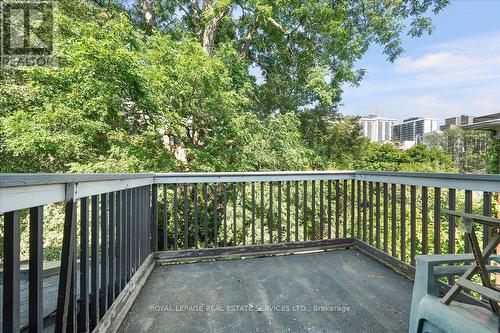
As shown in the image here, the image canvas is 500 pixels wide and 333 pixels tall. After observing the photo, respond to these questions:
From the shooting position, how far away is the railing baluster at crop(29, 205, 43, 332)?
2.82 ft

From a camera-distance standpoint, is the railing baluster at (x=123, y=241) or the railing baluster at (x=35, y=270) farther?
the railing baluster at (x=123, y=241)

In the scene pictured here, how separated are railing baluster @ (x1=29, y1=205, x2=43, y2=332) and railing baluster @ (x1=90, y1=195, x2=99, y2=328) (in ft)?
1.40

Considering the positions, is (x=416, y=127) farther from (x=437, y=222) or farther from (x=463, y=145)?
(x=437, y=222)

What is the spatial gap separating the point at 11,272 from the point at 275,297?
1662 mm

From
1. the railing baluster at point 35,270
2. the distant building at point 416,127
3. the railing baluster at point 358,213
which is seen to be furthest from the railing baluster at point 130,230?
the distant building at point 416,127

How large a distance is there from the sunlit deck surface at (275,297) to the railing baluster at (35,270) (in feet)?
2.90

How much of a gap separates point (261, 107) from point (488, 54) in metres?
11.7

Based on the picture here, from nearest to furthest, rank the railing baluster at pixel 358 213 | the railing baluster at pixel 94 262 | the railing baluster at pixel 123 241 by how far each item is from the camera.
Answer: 1. the railing baluster at pixel 94 262
2. the railing baluster at pixel 123 241
3. the railing baluster at pixel 358 213

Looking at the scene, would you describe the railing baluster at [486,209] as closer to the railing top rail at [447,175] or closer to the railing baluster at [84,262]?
the railing top rail at [447,175]

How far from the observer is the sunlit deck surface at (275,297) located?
5.49 feet

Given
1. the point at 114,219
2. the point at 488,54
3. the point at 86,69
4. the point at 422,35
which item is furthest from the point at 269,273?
the point at 488,54

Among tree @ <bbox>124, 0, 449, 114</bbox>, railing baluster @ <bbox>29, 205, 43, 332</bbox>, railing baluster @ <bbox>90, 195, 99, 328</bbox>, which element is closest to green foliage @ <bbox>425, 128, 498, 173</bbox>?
tree @ <bbox>124, 0, 449, 114</bbox>

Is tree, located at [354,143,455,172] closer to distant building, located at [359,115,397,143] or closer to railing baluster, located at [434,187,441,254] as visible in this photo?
railing baluster, located at [434,187,441,254]

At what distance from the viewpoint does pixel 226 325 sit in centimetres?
167
